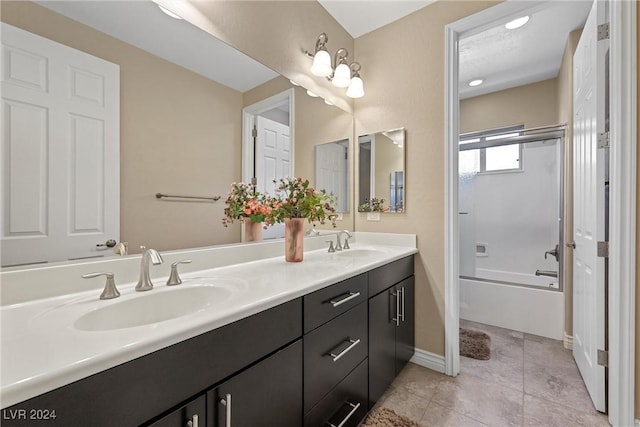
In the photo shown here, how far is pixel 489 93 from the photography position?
3369 mm

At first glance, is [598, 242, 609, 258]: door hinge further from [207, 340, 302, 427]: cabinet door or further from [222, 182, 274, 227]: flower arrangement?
[222, 182, 274, 227]: flower arrangement

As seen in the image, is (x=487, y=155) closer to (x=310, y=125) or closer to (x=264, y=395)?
(x=310, y=125)

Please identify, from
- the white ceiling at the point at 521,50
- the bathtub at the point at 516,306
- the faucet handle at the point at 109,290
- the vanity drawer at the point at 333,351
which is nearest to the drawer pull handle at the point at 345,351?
the vanity drawer at the point at 333,351

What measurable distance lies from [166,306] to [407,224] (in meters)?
1.61

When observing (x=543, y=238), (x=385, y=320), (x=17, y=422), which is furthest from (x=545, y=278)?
(x=17, y=422)

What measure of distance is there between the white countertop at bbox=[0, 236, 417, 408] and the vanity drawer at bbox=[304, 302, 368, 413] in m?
0.20

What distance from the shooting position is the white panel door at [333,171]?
2090 mm

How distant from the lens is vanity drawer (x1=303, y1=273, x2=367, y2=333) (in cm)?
101

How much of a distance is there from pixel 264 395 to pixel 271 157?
1.21m

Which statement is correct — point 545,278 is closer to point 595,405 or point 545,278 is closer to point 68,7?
point 595,405

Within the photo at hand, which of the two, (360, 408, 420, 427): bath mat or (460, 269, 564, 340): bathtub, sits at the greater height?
(460, 269, 564, 340): bathtub

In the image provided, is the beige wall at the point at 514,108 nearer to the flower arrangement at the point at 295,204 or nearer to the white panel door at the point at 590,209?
the white panel door at the point at 590,209

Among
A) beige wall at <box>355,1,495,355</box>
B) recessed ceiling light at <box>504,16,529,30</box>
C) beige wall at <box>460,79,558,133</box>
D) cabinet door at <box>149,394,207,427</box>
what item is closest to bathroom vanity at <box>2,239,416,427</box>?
cabinet door at <box>149,394,207,427</box>

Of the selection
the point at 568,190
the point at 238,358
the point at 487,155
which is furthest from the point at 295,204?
the point at 487,155
